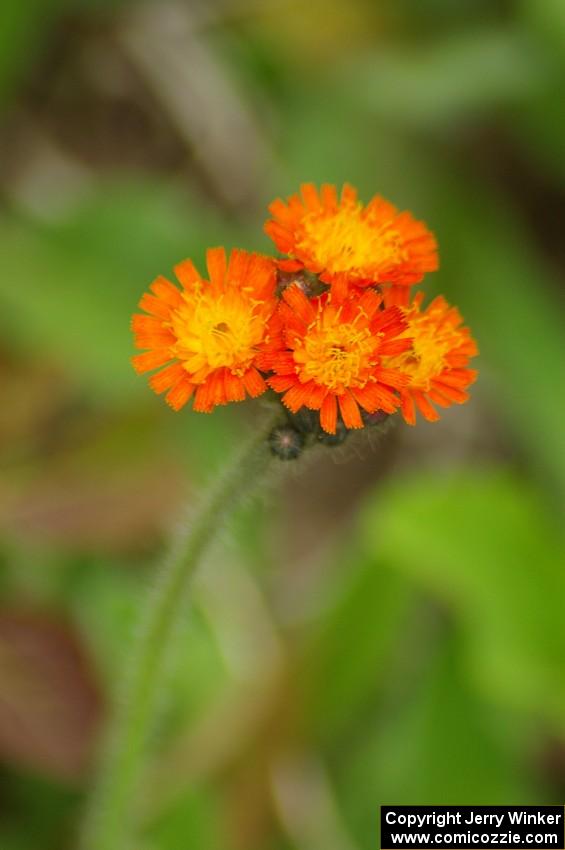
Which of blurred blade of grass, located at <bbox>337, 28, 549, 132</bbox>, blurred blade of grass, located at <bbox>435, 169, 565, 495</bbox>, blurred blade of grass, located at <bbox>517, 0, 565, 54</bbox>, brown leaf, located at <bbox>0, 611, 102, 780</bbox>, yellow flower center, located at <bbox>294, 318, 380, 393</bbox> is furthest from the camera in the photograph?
blurred blade of grass, located at <bbox>435, 169, 565, 495</bbox>

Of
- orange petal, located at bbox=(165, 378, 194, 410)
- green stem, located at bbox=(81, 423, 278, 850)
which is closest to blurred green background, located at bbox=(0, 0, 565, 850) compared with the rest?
green stem, located at bbox=(81, 423, 278, 850)

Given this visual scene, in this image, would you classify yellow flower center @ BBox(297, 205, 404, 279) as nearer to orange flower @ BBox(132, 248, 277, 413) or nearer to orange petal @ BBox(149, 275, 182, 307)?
orange flower @ BBox(132, 248, 277, 413)

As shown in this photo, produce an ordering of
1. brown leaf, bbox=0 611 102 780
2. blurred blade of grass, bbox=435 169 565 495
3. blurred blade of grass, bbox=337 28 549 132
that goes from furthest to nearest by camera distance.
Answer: blurred blade of grass, bbox=435 169 565 495
blurred blade of grass, bbox=337 28 549 132
brown leaf, bbox=0 611 102 780

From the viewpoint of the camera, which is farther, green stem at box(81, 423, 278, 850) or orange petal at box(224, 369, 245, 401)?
green stem at box(81, 423, 278, 850)

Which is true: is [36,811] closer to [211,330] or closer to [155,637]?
[155,637]

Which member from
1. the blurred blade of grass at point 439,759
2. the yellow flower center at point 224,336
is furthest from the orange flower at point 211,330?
→ the blurred blade of grass at point 439,759

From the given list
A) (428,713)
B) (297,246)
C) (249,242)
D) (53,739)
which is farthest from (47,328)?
(297,246)

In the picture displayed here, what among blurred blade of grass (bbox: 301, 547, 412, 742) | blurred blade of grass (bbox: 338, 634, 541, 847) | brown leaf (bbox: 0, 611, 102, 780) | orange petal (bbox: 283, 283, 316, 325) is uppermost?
orange petal (bbox: 283, 283, 316, 325)

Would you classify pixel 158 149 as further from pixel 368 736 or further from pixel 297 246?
pixel 297 246
